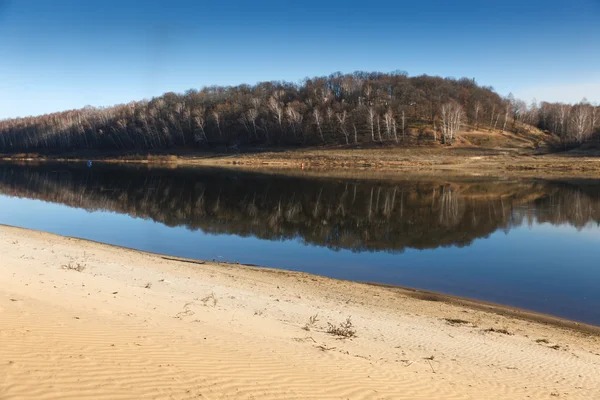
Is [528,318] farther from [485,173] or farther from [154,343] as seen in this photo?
[485,173]

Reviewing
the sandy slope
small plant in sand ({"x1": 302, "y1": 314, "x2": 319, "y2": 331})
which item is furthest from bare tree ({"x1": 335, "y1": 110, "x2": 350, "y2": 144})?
small plant in sand ({"x1": 302, "y1": 314, "x2": 319, "y2": 331})

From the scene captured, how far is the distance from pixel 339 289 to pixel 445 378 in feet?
26.4

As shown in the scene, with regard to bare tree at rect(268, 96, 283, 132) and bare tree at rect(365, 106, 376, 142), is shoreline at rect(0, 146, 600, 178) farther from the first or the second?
bare tree at rect(268, 96, 283, 132)

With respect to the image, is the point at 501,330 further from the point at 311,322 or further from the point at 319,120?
the point at 319,120

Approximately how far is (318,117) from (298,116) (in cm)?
532

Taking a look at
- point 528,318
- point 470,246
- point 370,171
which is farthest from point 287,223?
point 370,171

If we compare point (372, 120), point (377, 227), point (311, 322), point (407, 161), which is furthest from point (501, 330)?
point (372, 120)

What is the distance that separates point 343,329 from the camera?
36.6 feet

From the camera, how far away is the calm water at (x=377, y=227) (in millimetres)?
19250

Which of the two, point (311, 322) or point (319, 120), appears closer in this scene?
point (311, 322)

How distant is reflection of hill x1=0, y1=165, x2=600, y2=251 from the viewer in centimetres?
2914

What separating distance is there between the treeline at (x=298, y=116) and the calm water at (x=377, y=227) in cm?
5514

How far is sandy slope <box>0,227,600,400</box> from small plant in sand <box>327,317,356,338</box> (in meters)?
0.20

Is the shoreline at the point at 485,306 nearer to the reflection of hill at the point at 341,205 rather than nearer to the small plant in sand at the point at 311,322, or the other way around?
the small plant in sand at the point at 311,322
